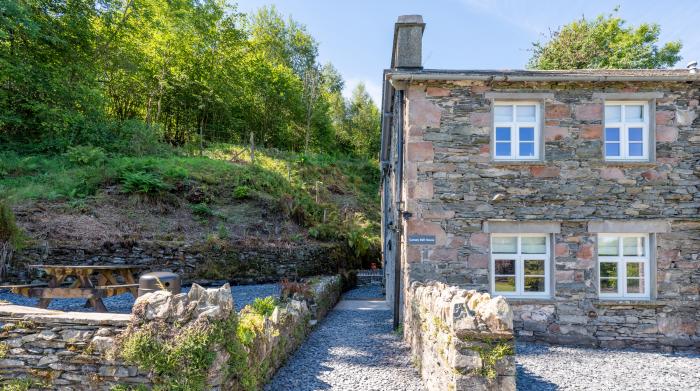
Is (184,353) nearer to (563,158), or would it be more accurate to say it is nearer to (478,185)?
(478,185)

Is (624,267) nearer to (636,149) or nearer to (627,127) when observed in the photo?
(636,149)

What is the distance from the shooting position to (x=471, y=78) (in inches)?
316

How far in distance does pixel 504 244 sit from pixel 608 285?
236 centimetres

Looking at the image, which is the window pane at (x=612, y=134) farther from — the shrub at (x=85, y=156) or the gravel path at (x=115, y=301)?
the shrub at (x=85, y=156)

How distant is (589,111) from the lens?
820cm

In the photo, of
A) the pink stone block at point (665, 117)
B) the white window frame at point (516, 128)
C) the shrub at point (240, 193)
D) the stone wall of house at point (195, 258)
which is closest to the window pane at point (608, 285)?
the white window frame at point (516, 128)

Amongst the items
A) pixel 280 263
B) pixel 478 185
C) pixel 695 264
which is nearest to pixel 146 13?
pixel 280 263

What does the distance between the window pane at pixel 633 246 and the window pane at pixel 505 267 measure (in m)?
2.38

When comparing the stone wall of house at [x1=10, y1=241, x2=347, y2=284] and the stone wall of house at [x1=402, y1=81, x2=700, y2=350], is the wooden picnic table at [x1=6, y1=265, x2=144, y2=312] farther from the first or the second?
the stone wall of house at [x1=402, y1=81, x2=700, y2=350]

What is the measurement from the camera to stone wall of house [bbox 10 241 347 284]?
1095cm

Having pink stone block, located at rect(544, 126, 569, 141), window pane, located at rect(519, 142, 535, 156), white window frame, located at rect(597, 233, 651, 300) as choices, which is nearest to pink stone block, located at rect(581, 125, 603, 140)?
pink stone block, located at rect(544, 126, 569, 141)

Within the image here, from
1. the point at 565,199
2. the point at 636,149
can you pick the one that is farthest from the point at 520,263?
the point at 636,149

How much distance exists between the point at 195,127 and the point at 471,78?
895 inches

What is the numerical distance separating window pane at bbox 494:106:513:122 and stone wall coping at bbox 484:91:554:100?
0.26m
